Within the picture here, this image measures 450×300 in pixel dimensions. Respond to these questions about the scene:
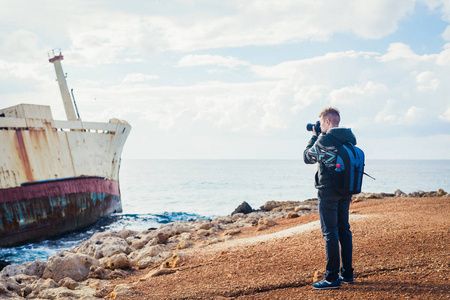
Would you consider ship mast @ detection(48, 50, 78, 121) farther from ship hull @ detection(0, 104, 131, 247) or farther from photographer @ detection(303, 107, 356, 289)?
photographer @ detection(303, 107, 356, 289)

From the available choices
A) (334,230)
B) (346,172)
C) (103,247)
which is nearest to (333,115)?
(346,172)

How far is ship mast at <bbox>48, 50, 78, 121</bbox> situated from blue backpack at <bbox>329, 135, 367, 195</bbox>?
18.7 metres

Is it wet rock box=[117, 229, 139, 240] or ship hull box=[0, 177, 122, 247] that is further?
ship hull box=[0, 177, 122, 247]

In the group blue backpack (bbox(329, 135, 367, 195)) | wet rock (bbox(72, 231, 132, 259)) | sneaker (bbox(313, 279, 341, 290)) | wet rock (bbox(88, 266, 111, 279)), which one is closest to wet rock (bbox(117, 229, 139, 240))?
wet rock (bbox(72, 231, 132, 259))

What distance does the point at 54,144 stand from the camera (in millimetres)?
15492

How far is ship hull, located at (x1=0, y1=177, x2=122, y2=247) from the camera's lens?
13.3m

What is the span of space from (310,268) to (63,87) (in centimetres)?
1897

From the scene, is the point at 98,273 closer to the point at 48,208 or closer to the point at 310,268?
the point at 310,268

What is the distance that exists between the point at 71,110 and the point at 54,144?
5370mm

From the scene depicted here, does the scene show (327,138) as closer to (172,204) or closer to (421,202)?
(421,202)

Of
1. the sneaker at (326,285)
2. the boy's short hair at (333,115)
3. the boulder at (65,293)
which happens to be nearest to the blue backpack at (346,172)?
the boy's short hair at (333,115)

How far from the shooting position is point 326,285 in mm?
Answer: 4133

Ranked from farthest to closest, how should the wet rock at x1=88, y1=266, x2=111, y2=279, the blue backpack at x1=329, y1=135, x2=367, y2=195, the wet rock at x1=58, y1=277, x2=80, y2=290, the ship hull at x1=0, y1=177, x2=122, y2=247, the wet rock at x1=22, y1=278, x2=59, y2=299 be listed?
the ship hull at x1=0, y1=177, x2=122, y2=247
the wet rock at x1=88, y1=266, x2=111, y2=279
the wet rock at x1=58, y1=277, x2=80, y2=290
the wet rock at x1=22, y1=278, x2=59, y2=299
the blue backpack at x1=329, y1=135, x2=367, y2=195

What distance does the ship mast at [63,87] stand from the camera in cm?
2033
